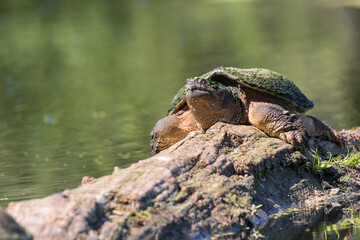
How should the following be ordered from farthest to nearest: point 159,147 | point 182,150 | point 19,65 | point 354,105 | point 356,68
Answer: point 19,65 → point 356,68 → point 354,105 → point 159,147 → point 182,150

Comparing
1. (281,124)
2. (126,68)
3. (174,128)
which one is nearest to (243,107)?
(281,124)

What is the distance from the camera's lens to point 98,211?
2887 mm

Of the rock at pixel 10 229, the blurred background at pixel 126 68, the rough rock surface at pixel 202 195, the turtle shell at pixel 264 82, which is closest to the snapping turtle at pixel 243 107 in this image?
the turtle shell at pixel 264 82

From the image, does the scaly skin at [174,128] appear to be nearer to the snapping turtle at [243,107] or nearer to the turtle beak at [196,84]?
the snapping turtle at [243,107]

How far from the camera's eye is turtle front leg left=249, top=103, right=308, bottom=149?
3.85 m

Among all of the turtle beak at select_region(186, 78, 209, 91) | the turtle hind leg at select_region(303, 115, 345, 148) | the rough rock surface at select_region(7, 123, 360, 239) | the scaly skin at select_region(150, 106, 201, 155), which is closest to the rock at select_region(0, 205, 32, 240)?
the rough rock surface at select_region(7, 123, 360, 239)

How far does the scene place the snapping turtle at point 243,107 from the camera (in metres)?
3.90

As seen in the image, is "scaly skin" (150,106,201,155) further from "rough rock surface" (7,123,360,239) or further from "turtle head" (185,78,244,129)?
"rough rock surface" (7,123,360,239)

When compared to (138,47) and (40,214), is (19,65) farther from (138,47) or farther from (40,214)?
(40,214)

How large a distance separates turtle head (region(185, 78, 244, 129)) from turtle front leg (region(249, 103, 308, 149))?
150mm

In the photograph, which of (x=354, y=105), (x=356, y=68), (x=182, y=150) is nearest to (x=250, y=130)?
(x=182, y=150)

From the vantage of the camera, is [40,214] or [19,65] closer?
[40,214]

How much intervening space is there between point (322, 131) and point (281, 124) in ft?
1.64

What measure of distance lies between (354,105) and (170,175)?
436 cm
